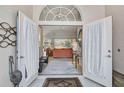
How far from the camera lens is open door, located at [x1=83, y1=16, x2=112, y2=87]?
4246 millimetres

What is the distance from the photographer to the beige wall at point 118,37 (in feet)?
14.1

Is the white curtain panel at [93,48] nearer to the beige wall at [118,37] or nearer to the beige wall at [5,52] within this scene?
the beige wall at [118,37]

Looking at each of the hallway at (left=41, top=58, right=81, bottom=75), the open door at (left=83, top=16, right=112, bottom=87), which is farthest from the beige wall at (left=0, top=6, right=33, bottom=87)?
the hallway at (left=41, top=58, right=81, bottom=75)

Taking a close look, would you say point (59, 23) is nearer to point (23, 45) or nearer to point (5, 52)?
point (23, 45)

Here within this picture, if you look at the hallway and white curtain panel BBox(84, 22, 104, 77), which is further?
the hallway

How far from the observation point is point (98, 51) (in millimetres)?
4848

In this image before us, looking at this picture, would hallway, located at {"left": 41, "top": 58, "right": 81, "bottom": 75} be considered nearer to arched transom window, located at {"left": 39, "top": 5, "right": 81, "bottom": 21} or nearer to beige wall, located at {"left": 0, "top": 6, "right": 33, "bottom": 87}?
arched transom window, located at {"left": 39, "top": 5, "right": 81, "bottom": 21}

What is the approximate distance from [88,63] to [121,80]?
55.7 inches

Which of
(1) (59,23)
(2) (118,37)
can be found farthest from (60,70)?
(2) (118,37)

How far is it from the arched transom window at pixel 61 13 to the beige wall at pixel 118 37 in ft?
4.98

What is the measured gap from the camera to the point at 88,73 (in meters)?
5.38

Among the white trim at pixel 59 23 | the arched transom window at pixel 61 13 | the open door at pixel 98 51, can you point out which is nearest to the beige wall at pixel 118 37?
the open door at pixel 98 51
